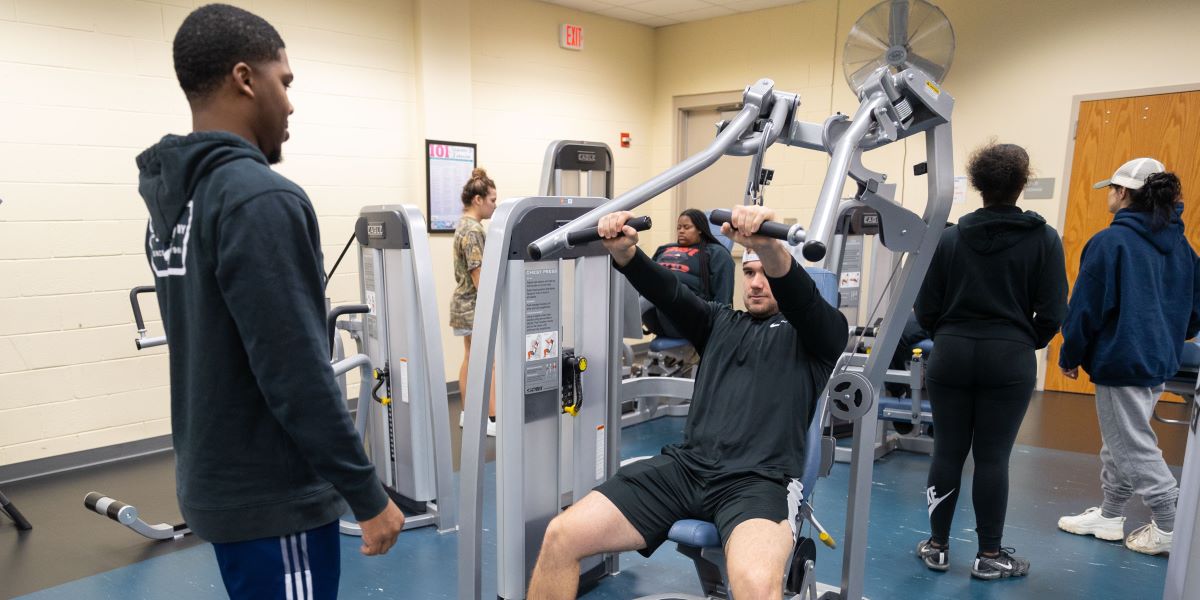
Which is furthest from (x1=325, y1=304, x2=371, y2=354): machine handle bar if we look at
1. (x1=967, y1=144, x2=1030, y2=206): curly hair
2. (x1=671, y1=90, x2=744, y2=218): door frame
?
(x1=671, y1=90, x2=744, y2=218): door frame

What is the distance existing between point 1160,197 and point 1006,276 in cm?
73

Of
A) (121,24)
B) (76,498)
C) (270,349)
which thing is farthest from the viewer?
(121,24)

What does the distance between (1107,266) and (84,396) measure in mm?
4704

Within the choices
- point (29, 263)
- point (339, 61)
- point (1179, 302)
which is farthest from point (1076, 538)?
point (29, 263)

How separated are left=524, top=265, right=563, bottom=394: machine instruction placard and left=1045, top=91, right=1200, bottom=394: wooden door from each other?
Result: 436cm

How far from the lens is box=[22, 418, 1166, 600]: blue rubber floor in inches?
102

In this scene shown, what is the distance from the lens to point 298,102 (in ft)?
14.6

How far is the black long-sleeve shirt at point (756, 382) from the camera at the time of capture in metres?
2.03

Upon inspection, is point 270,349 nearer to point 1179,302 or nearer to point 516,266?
point 516,266

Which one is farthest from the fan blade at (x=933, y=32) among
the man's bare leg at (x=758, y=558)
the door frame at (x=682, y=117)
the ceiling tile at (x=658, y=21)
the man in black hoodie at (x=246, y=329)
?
the ceiling tile at (x=658, y=21)

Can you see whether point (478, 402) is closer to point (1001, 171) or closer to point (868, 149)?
point (868, 149)

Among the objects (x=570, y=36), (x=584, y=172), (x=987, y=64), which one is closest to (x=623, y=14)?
(x=570, y=36)

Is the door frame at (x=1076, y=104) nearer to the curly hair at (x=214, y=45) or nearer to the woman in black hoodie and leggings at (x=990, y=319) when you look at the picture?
the woman in black hoodie and leggings at (x=990, y=319)

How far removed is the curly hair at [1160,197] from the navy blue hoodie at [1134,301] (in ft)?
0.09
